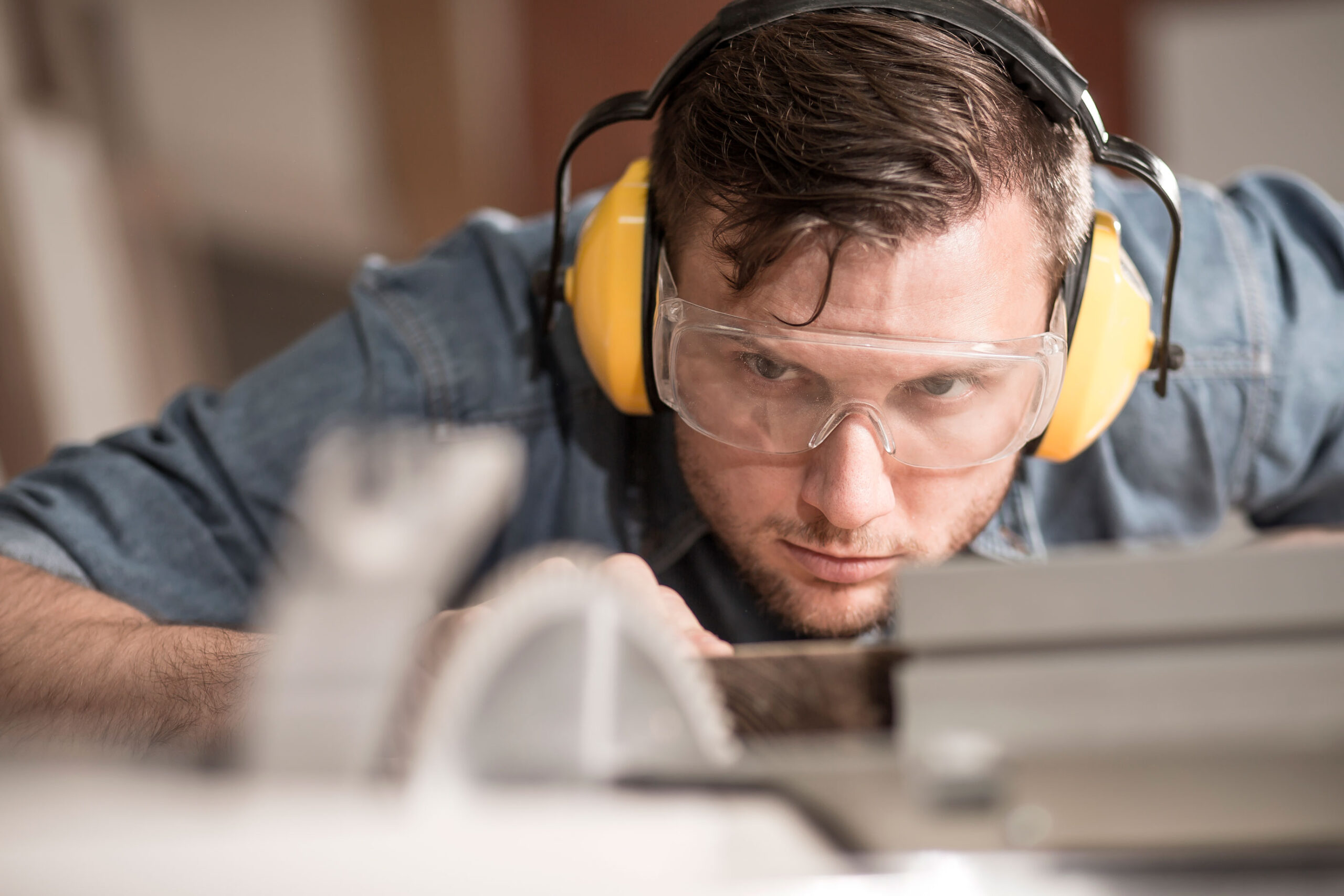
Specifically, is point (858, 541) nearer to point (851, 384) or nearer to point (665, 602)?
point (851, 384)

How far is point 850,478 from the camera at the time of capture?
704 millimetres

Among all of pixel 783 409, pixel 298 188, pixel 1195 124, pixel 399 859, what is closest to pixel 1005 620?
pixel 399 859

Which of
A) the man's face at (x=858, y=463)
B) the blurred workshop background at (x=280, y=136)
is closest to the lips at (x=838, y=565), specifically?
the man's face at (x=858, y=463)

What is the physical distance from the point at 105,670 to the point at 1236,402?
3.70ft

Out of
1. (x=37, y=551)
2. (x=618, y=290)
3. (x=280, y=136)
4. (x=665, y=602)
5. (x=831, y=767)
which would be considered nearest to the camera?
(x=831, y=767)

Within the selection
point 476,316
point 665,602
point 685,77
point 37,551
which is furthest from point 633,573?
point 37,551

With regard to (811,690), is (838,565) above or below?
below

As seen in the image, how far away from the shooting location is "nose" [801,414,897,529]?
27.3 inches

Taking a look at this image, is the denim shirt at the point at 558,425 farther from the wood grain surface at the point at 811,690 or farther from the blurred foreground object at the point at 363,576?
the wood grain surface at the point at 811,690

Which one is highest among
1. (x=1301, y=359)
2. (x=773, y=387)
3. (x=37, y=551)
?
(x=773, y=387)

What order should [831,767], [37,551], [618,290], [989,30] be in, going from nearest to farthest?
[831,767] < [989,30] < [618,290] < [37,551]

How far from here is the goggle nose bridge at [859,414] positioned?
27.1 inches

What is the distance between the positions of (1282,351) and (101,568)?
1.26 meters

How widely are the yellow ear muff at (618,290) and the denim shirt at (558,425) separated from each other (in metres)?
0.05
